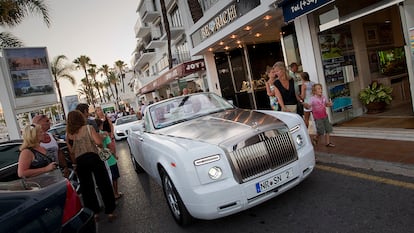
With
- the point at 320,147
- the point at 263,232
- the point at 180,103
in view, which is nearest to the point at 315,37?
the point at 320,147

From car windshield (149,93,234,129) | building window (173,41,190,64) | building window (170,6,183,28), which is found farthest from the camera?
building window (170,6,183,28)

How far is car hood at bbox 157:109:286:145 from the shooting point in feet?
11.3

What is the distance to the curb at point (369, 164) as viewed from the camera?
391 cm

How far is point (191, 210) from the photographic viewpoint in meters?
3.28

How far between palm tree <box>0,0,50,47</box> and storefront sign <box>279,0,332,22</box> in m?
13.4

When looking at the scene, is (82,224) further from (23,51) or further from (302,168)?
(23,51)

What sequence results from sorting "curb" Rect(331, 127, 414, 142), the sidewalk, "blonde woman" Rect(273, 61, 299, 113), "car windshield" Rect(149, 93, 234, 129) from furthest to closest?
"blonde woman" Rect(273, 61, 299, 113)
"curb" Rect(331, 127, 414, 142)
"car windshield" Rect(149, 93, 234, 129)
the sidewalk

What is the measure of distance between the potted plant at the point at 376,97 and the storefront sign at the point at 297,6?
3.12 metres

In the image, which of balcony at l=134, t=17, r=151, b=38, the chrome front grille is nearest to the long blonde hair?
the chrome front grille

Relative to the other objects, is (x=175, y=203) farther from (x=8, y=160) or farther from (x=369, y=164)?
(x=8, y=160)

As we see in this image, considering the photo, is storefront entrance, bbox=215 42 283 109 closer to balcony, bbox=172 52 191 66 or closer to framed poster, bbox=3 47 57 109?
balcony, bbox=172 52 191 66

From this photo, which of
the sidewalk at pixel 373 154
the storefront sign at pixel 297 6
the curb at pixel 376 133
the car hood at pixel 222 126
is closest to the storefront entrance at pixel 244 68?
the storefront sign at pixel 297 6

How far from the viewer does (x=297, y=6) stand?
21.4 feet

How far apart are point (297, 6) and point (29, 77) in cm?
1320
